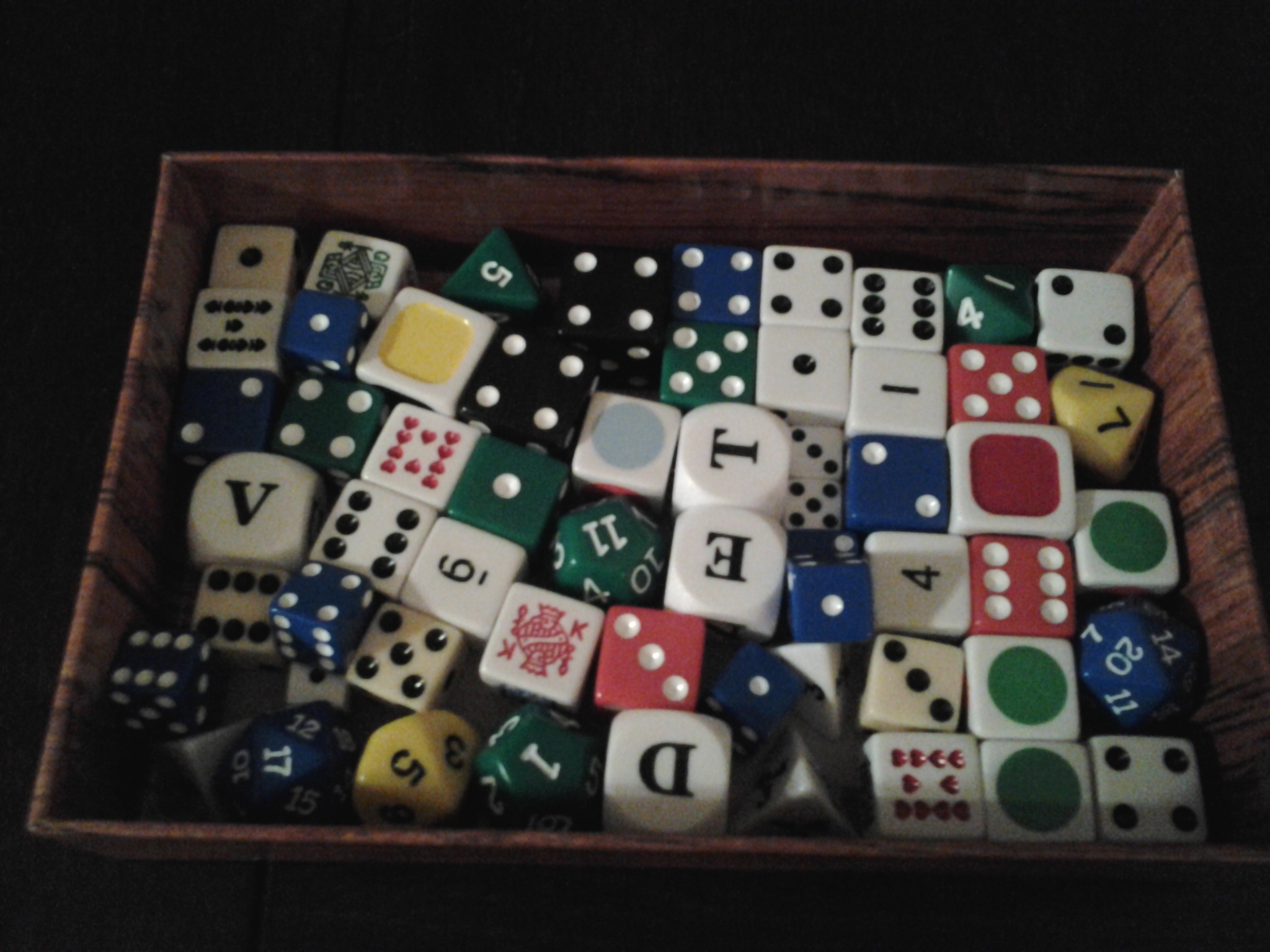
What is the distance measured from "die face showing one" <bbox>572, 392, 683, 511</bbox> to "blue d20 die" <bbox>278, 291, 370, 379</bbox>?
0.28 m

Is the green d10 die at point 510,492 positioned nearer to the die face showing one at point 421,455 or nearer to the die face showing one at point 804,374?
the die face showing one at point 421,455

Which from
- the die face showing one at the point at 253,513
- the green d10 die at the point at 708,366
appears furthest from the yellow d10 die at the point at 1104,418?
the die face showing one at the point at 253,513

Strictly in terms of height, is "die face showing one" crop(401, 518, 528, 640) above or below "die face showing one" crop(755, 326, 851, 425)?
below

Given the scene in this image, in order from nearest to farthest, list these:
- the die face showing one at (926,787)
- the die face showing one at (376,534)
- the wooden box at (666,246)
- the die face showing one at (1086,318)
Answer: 1. the wooden box at (666,246)
2. the die face showing one at (926,787)
3. the die face showing one at (376,534)
4. the die face showing one at (1086,318)

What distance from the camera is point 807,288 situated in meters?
1.36

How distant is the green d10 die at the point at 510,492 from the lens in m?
1.24

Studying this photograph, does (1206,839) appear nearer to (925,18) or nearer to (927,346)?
(927,346)

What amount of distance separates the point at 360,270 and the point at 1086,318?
0.87 metres

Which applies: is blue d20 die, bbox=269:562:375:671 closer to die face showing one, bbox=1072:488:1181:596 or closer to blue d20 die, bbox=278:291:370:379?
blue d20 die, bbox=278:291:370:379

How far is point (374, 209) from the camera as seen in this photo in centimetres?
137

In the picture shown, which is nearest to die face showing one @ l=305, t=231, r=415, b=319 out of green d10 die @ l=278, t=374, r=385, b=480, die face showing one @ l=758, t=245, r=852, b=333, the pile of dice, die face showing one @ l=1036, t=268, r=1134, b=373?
the pile of dice

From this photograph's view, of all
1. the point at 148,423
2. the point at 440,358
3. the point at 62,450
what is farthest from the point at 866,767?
the point at 62,450

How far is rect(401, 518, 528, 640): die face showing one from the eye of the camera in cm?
120

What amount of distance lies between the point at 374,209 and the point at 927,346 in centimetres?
69
